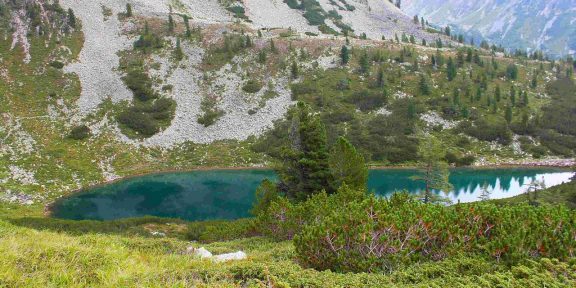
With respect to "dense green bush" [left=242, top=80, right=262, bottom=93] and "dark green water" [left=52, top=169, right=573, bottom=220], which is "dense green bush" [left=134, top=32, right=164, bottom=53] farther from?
"dark green water" [left=52, top=169, right=573, bottom=220]

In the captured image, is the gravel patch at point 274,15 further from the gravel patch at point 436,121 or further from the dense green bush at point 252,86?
the gravel patch at point 436,121

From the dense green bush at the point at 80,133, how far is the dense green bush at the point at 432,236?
260 feet

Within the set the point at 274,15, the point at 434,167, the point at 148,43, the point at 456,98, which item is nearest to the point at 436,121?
the point at 456,98

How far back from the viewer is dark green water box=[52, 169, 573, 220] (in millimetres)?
52188

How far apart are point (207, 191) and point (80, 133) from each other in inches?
1408

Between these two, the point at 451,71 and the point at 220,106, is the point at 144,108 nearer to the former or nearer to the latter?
the point at 220,106

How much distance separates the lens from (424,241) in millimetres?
11672

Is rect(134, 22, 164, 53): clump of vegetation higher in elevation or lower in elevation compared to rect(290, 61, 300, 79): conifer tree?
higher

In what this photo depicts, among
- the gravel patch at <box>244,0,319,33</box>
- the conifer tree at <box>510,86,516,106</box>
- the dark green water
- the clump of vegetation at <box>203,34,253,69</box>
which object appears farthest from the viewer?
the gravel patch at <box>244,0,319,33</box>

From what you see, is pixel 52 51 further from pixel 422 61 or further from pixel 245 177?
pixel 422 61

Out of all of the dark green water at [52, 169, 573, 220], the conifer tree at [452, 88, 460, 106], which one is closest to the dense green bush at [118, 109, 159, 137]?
the dark green water at [52, 169, 573, 220]

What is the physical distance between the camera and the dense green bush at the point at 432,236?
33.8 feet

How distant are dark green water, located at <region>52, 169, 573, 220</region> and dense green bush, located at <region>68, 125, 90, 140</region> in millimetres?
18233

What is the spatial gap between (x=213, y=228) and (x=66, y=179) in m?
45.3
